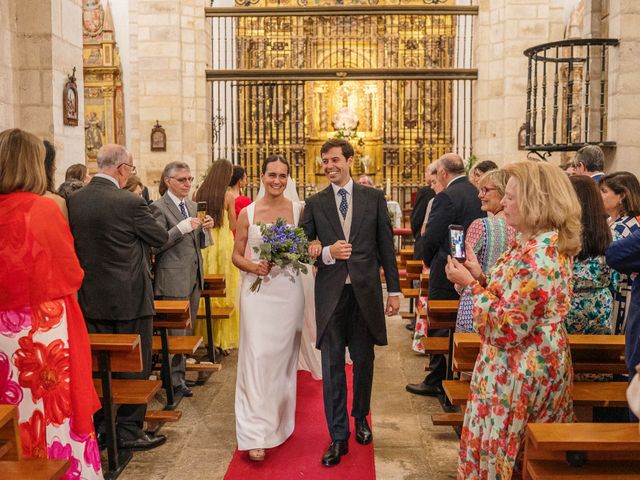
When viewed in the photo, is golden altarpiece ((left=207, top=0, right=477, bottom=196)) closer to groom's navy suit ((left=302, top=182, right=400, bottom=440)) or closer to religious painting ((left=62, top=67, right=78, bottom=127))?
religious painting ((left=62, top=67, right=78, bottom=127))

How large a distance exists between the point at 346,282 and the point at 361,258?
0.55ft

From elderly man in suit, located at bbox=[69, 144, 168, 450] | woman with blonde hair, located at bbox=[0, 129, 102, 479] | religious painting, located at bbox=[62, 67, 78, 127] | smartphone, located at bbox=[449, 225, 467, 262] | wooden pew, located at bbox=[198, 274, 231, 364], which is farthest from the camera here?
religious painting, located at bbox=[62, 67, 78, 127]

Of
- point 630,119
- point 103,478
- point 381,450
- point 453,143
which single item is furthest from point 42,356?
point 453,143

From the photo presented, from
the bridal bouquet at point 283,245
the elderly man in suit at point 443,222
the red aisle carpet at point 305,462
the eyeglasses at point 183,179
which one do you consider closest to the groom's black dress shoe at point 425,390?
the elderly man in suit at point 443,222

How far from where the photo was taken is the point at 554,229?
2.91 metres

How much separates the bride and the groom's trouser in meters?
0.28

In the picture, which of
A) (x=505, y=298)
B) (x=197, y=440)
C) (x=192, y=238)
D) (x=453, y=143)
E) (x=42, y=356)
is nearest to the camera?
(x=505, y=298)

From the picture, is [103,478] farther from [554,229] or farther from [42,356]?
Answer: [554,229]

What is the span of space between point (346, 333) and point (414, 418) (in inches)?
45.0

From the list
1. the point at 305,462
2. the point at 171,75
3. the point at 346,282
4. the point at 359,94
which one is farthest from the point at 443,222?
the point at 359,94

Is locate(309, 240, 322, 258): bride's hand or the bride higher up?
locate(309, 240, 322, 258): bride's hand

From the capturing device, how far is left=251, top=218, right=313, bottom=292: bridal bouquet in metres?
4.15

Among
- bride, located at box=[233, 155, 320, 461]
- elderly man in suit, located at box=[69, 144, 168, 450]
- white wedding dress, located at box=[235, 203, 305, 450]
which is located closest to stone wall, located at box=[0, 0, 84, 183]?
elderly man in suit, located at box=[69, 144, 168, 450]

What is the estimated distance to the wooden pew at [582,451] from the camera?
244cm
